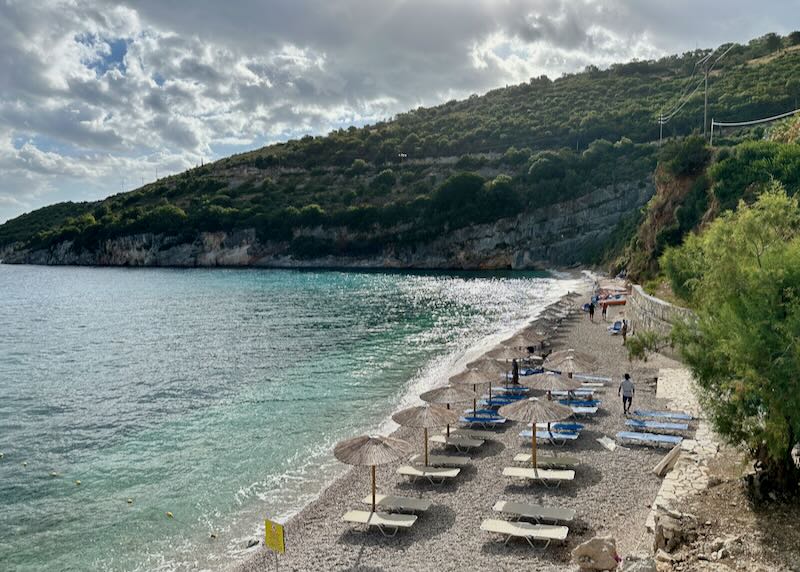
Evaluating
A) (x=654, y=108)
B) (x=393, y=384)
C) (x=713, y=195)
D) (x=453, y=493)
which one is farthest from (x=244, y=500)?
(x=654, y=108)

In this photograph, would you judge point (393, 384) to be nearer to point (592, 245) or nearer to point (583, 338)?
point (583, 338)

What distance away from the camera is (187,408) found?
79.4ft

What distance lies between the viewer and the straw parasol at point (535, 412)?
1504 cm

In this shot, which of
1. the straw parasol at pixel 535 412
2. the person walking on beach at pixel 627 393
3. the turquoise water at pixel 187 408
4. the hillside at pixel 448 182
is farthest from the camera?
the hillside at pixel 448 182

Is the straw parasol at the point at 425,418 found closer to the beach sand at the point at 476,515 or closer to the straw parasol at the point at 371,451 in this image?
the beach sand at the point at 476,515

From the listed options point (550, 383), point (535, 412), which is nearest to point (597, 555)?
point (535, 412)

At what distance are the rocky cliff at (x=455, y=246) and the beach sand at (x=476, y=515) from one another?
88.9m

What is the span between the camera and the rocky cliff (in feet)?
334

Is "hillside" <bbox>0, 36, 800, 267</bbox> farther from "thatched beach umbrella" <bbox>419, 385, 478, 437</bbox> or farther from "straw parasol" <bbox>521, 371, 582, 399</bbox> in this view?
"thatched beach umbrella" <bbox>419, 385, 478, 437</bbox>

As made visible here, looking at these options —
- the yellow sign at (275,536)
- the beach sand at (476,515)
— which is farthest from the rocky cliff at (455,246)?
the yellow sign at (275,536)

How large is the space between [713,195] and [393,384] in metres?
26.4

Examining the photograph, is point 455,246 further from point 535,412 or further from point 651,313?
point 535,412

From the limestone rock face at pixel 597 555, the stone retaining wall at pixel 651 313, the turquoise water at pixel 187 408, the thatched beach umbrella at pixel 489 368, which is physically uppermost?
the stone retaining wall at pixel 651 313

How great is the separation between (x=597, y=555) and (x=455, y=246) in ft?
344
